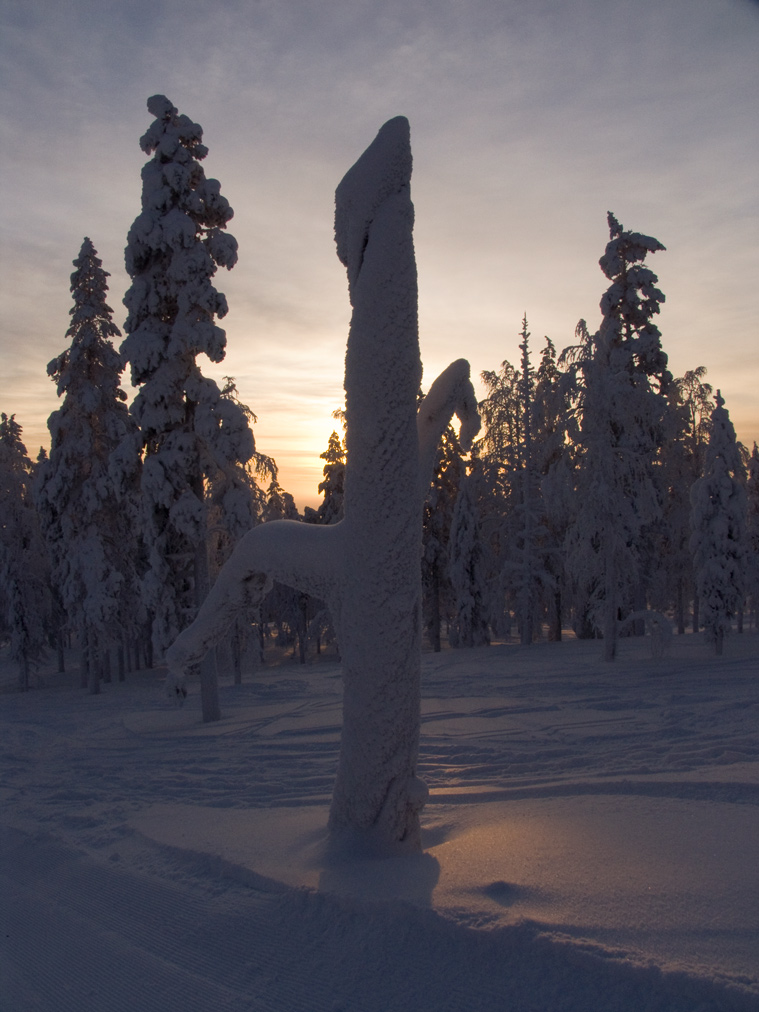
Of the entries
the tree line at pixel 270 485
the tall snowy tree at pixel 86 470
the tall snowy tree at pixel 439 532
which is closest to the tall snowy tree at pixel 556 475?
the tree line at pixel 270 485

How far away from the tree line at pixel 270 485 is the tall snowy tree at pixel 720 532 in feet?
0.21

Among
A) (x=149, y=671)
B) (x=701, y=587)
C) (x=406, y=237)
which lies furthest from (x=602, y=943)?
(x=149, y=671)

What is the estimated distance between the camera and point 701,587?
21.2 metres

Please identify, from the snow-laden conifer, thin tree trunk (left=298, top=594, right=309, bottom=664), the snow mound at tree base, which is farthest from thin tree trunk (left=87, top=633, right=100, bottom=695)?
the snow mound at tree base

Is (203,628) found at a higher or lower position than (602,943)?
higher

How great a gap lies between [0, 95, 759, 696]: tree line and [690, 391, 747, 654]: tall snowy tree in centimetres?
6

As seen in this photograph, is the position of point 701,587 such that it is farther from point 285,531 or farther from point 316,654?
point 316,654

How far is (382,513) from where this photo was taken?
5598mm

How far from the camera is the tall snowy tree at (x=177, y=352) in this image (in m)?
14.8

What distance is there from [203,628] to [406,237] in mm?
4027

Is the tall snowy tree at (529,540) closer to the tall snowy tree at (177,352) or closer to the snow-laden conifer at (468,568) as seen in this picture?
the snow-laden conifer at (468,568)

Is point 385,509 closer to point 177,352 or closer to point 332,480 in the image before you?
point 177,352

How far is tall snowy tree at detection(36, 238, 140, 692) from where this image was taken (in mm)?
22094

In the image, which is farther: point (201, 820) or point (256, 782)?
point (256, 782)
